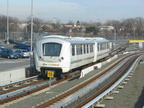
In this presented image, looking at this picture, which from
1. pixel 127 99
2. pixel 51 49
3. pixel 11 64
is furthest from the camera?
pixel 11 64

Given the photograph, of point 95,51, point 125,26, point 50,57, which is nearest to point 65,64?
point 50,57

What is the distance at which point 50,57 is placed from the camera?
1670 centimetres

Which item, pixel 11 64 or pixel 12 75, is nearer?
pixel 12 75

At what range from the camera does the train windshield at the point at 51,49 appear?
55.0 feet

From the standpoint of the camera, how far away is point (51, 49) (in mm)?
16875

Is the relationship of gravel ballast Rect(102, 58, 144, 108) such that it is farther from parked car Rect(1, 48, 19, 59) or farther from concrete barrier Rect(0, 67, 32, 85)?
parked car Rect(1, 48, 19, 59)

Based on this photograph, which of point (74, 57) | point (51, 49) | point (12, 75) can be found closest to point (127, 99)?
point (51, 49)

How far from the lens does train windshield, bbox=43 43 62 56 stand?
659 inches

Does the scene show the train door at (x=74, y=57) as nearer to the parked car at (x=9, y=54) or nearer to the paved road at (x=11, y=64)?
the paved road at (x=11, y=64)

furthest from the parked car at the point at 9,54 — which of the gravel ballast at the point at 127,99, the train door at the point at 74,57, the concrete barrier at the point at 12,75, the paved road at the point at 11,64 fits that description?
the gravel ballast at the point at 127,99

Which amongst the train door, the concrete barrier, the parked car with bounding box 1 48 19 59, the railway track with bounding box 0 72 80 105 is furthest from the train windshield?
the parked car with bounding box 1 48 19 59

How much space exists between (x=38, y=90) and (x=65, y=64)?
3.17 m

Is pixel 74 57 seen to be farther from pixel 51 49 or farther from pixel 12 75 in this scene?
pixel 12 75

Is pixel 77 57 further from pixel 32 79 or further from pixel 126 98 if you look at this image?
pixel 126 98
